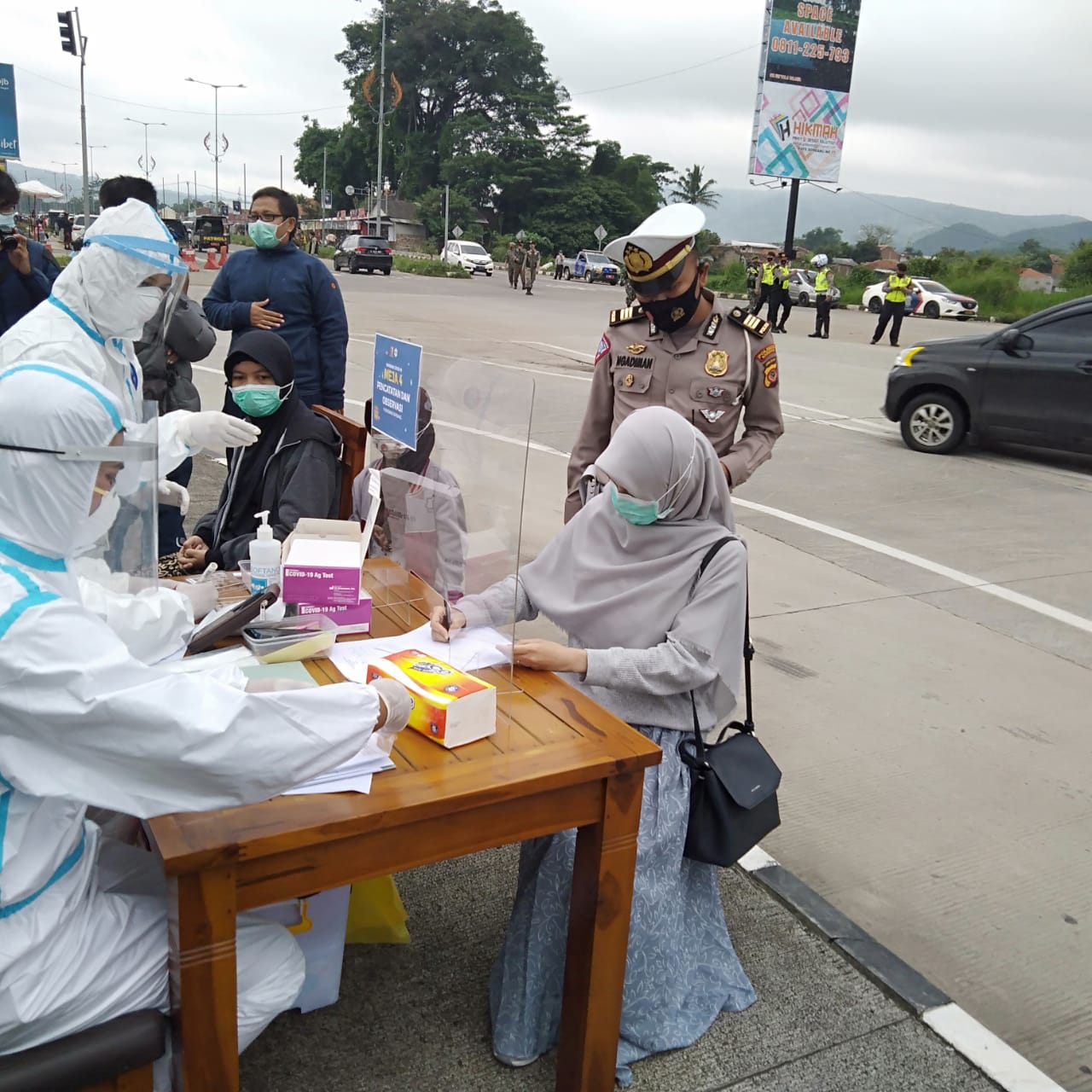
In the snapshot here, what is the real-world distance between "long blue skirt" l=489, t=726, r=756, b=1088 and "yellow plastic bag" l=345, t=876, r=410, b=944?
1.23 ft

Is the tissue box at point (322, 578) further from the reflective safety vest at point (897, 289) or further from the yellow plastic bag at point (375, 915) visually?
the reflective safety vest at point (897, 289)

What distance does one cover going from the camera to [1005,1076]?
223 centimetres

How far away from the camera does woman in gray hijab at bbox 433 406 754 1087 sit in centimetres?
224

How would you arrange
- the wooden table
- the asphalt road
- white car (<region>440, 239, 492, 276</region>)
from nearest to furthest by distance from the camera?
the wooden table, the asphalt road, white car (<region>440, 239, 492, 276</region>)

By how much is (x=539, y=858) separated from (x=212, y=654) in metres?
0.86

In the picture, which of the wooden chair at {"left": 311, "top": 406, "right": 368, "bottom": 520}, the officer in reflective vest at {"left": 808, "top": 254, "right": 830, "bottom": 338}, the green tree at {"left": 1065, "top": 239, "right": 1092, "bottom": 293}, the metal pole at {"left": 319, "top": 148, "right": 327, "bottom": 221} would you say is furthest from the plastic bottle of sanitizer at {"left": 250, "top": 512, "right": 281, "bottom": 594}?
the metal pole at {"left": 319, "top": 148, "right": 327, "bottom": 221}

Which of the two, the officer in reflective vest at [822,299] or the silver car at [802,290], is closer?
the officer in reflective vest at [822,299]

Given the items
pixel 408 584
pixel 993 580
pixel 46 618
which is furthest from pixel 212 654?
pixel 993 580

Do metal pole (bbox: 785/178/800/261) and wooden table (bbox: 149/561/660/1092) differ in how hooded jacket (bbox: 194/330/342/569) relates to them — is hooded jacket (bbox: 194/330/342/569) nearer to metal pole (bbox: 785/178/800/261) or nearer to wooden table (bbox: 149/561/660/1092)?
wooden table (bbox: 149/561/660/1092)

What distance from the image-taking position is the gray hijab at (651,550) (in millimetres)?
2273

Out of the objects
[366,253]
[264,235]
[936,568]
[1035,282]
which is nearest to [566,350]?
[936,568]

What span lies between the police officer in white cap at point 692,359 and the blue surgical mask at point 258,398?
109cm

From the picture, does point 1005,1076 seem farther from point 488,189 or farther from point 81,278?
point 488,189

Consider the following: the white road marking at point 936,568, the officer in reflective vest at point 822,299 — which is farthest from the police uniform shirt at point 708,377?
the officer in reflective vest at point 822,299
